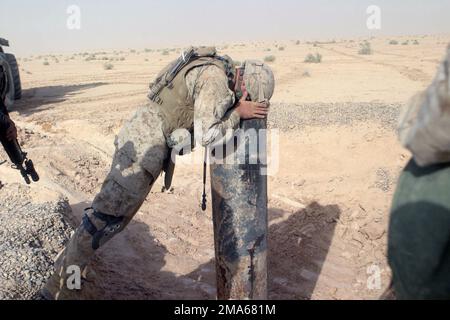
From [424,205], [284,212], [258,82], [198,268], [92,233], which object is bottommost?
[198,268]

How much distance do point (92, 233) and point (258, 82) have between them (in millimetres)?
1358

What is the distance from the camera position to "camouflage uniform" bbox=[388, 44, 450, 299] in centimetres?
111

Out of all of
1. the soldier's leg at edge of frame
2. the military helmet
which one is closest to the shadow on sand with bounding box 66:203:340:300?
the soldier's leg at edge of frame

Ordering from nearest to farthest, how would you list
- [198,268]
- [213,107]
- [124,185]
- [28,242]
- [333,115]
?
1. [213,107]
2. [124,185]
3. [28,242]
4. [198,268]
5. [333,115]

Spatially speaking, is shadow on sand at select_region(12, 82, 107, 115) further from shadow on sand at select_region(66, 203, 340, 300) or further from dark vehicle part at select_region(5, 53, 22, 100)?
shadow on sand at select_region(66, 203, 340, 300)

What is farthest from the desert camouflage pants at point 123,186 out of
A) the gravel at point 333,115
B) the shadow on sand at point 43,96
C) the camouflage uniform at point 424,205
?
the shadow on sand at point 43,96

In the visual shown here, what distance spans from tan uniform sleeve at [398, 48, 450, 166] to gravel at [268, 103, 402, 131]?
5.15 meters

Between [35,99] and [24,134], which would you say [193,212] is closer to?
[24,134]

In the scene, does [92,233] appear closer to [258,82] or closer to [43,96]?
[258,82]

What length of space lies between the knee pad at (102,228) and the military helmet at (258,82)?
1.13 metres

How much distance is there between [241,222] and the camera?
267 cm

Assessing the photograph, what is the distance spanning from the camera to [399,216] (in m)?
1.30

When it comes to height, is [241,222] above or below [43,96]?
→ below

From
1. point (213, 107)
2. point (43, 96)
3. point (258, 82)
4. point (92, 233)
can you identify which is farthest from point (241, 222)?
point (43, 96)
